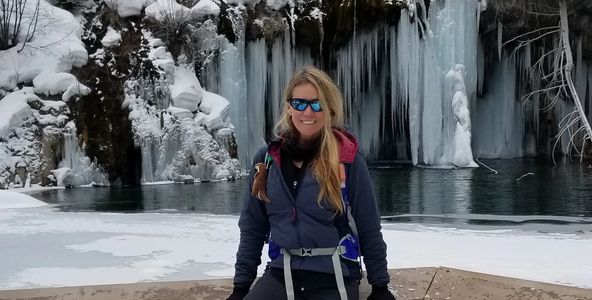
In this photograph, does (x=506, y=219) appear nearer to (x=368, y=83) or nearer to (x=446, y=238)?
(x=446, y=238)

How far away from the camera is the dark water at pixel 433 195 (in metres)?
10.7

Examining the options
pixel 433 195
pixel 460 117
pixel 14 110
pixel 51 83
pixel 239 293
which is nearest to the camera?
pixel 239 293

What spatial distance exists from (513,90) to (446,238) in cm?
2002

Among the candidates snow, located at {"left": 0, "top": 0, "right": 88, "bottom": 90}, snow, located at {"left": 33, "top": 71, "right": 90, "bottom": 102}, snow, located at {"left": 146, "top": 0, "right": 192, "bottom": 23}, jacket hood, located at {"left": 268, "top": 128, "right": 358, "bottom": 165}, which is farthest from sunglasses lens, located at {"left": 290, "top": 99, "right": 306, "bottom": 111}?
snow, located at {"left": 146, "top": 0, "right": 192, "bottom": 23}

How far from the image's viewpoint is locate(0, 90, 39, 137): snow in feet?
52.3

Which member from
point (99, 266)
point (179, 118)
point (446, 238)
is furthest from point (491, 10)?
point (99, 266)

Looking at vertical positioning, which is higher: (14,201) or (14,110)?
(14,110)

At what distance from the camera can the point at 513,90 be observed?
2431 centimetres

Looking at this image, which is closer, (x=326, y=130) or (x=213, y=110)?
(x=326, y=130)

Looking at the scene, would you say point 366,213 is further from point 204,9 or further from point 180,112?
point 204,9

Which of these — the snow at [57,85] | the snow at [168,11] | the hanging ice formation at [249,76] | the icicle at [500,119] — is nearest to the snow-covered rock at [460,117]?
the icicle at [500,119]

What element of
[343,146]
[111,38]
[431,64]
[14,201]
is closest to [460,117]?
[431,64]

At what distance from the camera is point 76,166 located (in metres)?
16.5

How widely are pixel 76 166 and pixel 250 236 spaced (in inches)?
607
